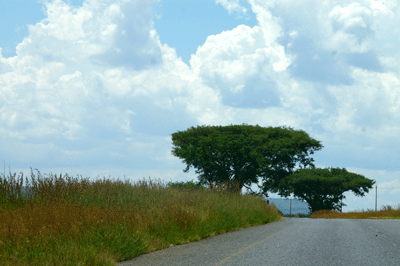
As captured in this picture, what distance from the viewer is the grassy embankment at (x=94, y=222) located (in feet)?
27.6

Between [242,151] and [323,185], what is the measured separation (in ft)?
55.7

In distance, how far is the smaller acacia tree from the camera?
158 feet

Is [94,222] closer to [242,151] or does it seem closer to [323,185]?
[242,151]

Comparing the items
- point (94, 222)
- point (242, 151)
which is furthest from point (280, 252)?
point (242, 151)

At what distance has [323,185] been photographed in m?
51.2

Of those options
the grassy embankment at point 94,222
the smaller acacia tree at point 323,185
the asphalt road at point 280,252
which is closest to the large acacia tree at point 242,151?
the smaller acacia tree at point 323,185

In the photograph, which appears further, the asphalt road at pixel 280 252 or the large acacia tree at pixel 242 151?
the large acacia tree at pixel 242 151

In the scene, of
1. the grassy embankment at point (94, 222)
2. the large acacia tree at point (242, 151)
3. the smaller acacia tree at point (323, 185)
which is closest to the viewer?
the grassy embankment at point (94, 222)

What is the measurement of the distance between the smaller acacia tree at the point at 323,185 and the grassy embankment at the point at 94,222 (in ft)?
98.7

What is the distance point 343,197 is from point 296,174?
9.96 m

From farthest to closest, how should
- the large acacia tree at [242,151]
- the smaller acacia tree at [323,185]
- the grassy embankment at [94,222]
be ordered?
Answer: the smaller acacia tree at [323,185], the large acacia tree at [242,151], the grassy embankment at [94,222]

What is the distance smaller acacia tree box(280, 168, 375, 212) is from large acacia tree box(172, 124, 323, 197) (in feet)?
9.01

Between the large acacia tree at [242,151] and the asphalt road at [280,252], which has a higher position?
the large acacia tree at [242,151]

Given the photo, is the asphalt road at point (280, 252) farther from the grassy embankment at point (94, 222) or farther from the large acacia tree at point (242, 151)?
the large acacia tree at point (242, 151)
